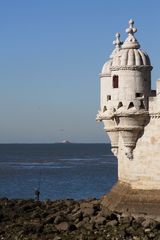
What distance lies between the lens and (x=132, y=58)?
37.6 m

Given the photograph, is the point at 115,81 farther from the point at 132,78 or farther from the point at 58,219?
the point at 58,219

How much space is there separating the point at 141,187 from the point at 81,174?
5141 centimetres

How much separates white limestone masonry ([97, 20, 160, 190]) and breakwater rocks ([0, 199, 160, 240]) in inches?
104

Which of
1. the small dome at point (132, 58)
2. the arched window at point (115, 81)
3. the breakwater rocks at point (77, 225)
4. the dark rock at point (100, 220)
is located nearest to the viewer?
the breakwater rocks at point (77, 225)

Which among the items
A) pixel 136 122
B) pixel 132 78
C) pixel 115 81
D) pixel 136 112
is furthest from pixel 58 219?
pixel 132 78

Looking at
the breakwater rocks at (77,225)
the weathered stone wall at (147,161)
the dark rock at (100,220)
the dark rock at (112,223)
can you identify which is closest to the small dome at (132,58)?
the weathered stone wall at (147,161)

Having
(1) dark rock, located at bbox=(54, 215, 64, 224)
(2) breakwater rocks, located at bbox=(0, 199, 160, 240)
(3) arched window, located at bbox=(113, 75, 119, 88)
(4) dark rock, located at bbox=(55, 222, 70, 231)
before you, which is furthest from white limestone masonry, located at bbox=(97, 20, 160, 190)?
(4) dark rock, located at bbox=(55, 222, 70, 231)

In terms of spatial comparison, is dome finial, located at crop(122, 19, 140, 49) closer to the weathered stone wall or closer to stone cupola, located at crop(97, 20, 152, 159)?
stone cupola, located at crop(97, 20, 152, 159)

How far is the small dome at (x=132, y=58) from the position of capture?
3753cm

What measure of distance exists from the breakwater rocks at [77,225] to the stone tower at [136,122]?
1.51 meters

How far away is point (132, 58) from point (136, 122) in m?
3.37

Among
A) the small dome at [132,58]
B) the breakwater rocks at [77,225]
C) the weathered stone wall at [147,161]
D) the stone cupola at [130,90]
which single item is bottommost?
the breakwater rocks at [77,225]

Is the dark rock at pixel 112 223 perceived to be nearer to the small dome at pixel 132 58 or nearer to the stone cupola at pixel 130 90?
the stone cupola at pixel 130 90

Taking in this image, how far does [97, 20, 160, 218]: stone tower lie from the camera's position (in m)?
37.3
